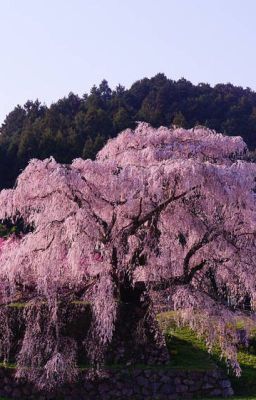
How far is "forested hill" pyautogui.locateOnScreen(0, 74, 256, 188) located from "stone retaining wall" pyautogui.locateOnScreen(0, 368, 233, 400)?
2498 centimetres

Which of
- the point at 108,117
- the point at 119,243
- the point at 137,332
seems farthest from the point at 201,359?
the point at 108,117

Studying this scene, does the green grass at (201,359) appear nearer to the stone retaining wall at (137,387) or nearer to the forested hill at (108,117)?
the stone retaining wall at (137,387)

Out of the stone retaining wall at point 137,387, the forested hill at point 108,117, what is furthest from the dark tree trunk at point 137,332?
the forested hill at point 108,117

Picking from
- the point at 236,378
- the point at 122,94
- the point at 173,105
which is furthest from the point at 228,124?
the point at 236,378

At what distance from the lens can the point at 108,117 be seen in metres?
50.8

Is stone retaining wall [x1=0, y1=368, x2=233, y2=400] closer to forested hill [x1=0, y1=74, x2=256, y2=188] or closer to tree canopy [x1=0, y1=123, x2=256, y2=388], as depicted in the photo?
tree canopy [x1=0, y1=123, x2=256, y2=388]

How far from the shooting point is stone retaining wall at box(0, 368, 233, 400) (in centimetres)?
1134

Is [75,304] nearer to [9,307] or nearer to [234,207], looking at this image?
[9,307]

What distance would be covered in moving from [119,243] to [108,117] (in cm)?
4004

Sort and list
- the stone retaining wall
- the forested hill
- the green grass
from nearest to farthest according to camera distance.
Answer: the stone retaining wall → the green grass → the forested hill

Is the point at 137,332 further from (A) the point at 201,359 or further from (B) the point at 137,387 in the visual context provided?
(A) the point at 201,359

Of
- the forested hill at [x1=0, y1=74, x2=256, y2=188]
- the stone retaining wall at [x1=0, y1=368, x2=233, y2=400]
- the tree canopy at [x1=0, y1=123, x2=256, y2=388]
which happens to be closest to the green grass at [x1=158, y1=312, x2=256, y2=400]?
the stone retaining wall at [x1=0, y1=368, x2=233, y2=400]

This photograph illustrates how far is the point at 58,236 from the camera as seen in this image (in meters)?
11.5

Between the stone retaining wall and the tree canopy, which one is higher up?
the tree canopy
